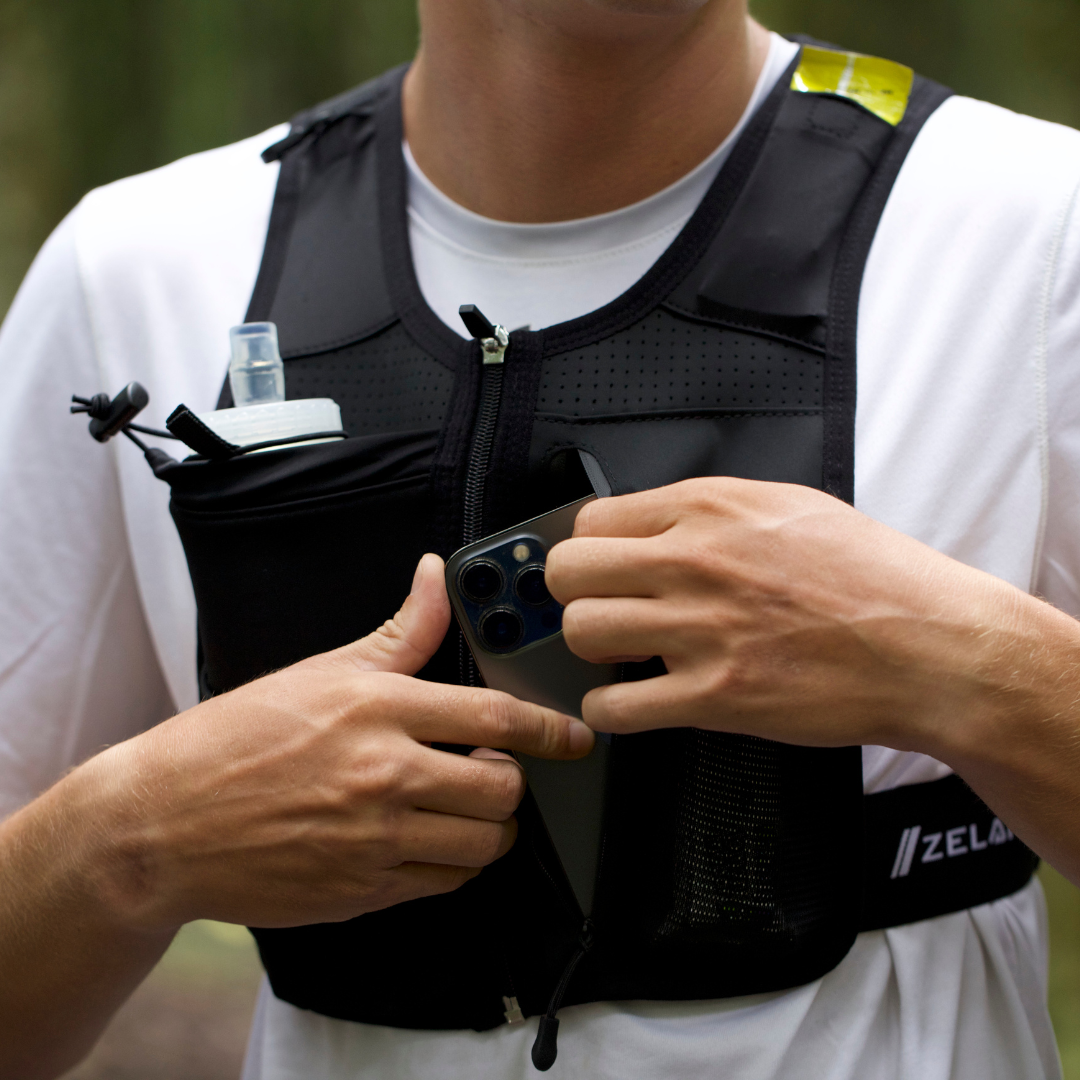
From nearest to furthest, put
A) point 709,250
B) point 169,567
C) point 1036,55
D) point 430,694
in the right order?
point 430,694 < point 709,250 < point 169,567 < point 1036,55

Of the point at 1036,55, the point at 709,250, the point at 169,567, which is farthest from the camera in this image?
the point at 1036,55

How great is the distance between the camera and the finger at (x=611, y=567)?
0.49m

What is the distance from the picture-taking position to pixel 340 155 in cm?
81

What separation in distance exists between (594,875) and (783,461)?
11.1 inches

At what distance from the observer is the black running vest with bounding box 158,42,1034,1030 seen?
1.90 ft

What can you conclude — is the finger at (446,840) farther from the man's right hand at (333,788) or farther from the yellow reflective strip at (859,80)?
the yellow reflective strip at (859,80)

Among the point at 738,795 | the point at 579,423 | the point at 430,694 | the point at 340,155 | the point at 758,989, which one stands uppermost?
the point at 340,155

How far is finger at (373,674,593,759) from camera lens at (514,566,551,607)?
0.06m

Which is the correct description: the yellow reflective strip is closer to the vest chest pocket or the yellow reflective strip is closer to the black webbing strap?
the vest chest pocket

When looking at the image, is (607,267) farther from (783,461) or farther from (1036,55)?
(1036,55)

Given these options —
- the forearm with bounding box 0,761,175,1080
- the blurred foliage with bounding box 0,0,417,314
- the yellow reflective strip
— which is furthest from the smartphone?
the blurred foliage with bounding box 0,0,417,314

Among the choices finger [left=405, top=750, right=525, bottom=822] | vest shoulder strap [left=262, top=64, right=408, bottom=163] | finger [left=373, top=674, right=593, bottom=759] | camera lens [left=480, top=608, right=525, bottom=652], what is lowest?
finger [left=405, top=750, right=525, bottom=822]

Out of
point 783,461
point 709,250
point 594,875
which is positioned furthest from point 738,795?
point 709,250

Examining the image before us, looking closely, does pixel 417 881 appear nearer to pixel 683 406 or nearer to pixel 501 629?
pixel 501 629
